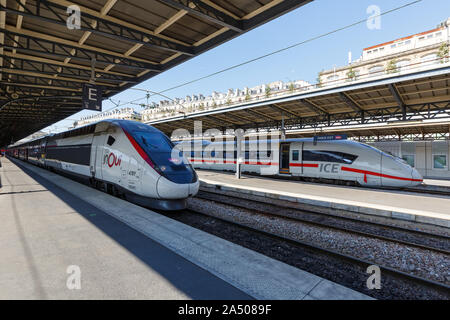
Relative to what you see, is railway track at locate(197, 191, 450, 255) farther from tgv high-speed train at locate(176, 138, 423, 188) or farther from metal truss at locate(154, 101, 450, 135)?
metal truss at locate(154, 101, 450, 135)

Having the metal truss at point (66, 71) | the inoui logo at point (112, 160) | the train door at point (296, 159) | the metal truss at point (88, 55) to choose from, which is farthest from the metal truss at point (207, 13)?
the metal truss at point (66, 71)

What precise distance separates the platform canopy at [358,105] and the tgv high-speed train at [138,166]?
415 inches

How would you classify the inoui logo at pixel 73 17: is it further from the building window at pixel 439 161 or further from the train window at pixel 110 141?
the building window at pixel 439 161

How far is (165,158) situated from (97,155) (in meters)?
3.93

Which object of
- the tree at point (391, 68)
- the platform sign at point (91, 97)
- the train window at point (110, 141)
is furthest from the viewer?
the platform sign at point (91, 97)

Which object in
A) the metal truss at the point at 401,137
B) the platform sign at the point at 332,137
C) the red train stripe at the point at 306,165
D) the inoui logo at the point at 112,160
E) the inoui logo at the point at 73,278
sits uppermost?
the metal truss at the point at 401,137

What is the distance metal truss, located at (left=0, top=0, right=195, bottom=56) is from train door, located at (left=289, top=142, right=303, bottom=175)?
9.07 m

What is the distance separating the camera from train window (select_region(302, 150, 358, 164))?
13156 millimetres

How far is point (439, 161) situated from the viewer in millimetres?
20719

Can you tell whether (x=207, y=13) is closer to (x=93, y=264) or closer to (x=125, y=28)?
(x=125, y=28)

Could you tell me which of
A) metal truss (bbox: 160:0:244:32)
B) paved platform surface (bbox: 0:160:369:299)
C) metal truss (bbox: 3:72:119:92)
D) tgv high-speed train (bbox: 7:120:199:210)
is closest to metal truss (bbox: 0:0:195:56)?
metal truss (bbox: 160:0:244:32)

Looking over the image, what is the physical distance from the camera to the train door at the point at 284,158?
53.1 ft

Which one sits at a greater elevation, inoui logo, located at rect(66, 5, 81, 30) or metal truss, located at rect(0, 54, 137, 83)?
metal truss, located at rect(0, 54, 137, 83)

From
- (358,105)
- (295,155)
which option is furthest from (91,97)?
(358,105)
